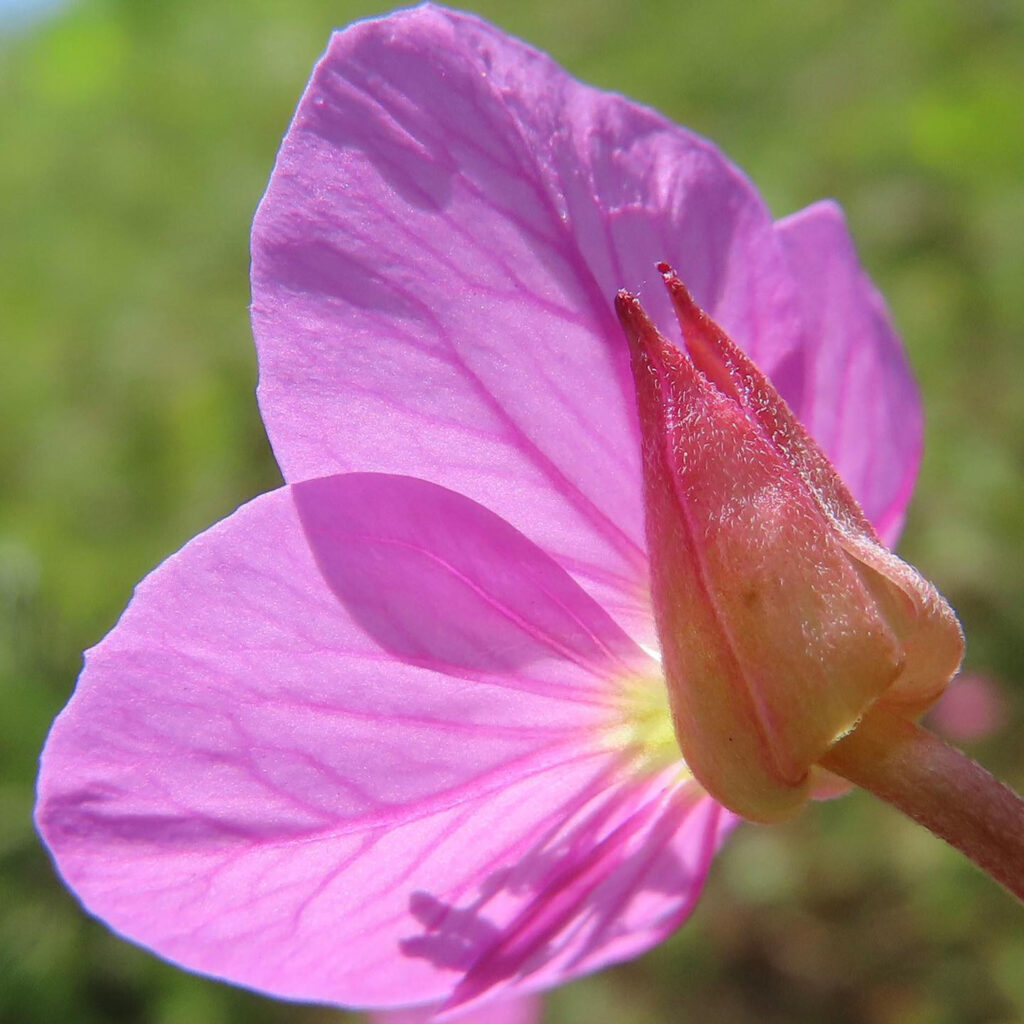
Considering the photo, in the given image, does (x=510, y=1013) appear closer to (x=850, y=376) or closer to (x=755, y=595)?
(x=850, y=376)

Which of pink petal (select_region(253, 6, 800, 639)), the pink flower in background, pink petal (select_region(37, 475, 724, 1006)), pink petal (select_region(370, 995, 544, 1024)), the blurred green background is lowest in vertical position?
pink petal (select_region(370, 995, 544, 1024))

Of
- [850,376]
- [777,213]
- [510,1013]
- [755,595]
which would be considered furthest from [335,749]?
[777,213]

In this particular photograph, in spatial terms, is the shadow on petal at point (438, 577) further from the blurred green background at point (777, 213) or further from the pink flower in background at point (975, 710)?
the pink flower in background at point (975, 710)

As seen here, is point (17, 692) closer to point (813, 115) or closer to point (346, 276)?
point (346, 276)

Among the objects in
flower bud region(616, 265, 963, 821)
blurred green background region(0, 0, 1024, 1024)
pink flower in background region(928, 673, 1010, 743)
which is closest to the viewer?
flower bud region(616, 265, 963, 821)

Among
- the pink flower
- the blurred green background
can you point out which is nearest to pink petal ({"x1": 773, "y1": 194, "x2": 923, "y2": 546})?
the pink flower

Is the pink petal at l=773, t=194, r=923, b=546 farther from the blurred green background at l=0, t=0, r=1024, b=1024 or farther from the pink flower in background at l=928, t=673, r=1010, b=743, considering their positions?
the pink flower in background at l=928, t=673, r=1010, b=743
